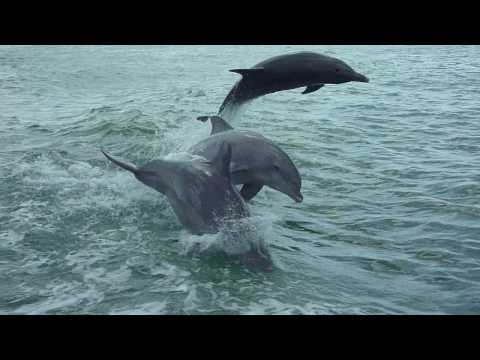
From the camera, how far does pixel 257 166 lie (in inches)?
349

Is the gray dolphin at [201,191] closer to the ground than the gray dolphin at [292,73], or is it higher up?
closer to the ground

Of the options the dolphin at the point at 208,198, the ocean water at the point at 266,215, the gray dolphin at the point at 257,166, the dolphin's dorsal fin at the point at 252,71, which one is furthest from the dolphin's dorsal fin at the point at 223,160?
the dolphin's dorsal fin at the point at 252,71

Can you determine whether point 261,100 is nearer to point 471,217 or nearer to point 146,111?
point 146,111

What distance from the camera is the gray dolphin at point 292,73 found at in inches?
400

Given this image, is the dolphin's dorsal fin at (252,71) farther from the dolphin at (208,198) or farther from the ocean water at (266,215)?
the dolphin at (208,198)

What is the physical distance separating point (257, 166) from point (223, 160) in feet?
3.17

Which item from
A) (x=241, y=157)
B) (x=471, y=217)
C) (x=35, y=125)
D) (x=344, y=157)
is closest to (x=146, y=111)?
(x=35, y=125)

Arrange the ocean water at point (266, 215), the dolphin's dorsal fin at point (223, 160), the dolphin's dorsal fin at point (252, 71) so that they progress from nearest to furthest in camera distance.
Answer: the ocean water at point (266, 215)
the dolphin's dorsal fin at point (223, 160)
the dolphin's dorsal fin at point (252, 71)

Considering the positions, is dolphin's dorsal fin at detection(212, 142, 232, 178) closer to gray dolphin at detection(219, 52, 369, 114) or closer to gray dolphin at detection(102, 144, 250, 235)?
gray dolphin at detection(102, 144, 250, 235)

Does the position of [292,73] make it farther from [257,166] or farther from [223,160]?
[223,160]

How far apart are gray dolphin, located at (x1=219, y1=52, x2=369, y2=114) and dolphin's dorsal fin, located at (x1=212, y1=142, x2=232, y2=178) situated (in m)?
2.49

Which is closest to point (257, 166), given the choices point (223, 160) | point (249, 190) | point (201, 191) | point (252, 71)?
point (249, 190)

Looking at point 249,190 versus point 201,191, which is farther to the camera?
point 249,190

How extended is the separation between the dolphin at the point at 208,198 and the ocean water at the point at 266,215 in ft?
0.79
